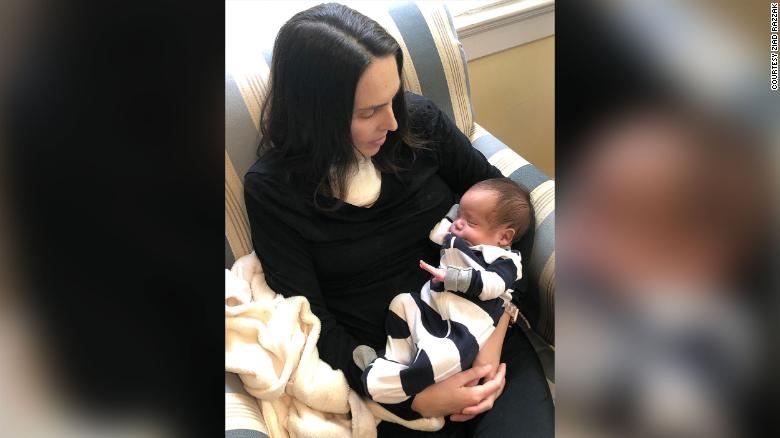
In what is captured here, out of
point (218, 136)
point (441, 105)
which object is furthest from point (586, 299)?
point (441, 105)

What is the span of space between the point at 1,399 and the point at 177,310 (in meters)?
0.10

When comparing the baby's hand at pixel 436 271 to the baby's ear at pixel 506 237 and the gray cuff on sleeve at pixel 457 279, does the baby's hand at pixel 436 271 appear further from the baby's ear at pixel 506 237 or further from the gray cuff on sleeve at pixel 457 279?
the baby's ear at pixel 506 237

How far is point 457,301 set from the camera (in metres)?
1.09

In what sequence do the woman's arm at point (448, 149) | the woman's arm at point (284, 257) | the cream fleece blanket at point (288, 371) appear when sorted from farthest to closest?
1. the woman's arm at point (448, 149)
2. the woman's arm at point (284, 257)
3. the cream fleece blanket at point (288, 371)

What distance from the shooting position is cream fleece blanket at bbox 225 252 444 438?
0.98 meters

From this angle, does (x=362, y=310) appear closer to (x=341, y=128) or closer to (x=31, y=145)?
(x=341, y=128)

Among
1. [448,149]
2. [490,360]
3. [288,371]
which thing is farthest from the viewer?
[448,149]

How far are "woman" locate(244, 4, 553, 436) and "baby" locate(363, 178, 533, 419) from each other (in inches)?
1.5

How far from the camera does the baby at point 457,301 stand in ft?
3.36

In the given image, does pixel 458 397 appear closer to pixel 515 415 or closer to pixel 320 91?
pixel 515 415

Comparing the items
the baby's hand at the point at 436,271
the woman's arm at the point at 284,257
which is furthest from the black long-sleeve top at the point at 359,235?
the baby's hand at the point at 436,271

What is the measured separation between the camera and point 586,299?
1.36ft

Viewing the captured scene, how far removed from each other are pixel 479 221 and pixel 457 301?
0.16 m

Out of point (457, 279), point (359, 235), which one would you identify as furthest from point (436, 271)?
point (359, 235)
